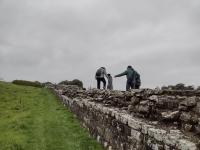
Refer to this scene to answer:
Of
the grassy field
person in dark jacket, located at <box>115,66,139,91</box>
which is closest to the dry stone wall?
the grassy field

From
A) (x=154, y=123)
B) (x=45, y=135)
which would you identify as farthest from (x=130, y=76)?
(x=154, y=123)

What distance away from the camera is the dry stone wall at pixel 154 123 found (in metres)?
7.67

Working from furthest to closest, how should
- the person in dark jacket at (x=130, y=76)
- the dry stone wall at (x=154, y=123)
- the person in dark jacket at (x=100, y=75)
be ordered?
the person in dark jacket at (x=100, y=75), the person in dark jacket at (x=130, y=76), the dry stone wall at (x=154, y=123)

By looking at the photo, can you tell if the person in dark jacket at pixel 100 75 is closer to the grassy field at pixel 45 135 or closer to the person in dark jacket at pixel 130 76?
the person in dark jacket at pixel 130 76

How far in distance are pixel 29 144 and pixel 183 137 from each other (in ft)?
30.1

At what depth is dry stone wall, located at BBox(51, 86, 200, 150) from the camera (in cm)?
767

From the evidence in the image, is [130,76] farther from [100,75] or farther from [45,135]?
[45,135]

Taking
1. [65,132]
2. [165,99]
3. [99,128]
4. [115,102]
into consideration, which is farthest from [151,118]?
[65,132]

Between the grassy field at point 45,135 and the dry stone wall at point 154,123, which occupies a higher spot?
the dry stone wall at point 154,123

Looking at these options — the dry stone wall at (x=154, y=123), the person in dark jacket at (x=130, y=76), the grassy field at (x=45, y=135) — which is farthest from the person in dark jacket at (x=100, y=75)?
the dry stone wall at (x=154, y=123)

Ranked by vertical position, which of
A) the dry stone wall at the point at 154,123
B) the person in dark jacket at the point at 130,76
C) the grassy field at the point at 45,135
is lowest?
the grassy field at the point at 45,135

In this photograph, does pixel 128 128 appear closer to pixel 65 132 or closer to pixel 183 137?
pixel 183 137

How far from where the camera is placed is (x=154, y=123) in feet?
30.3

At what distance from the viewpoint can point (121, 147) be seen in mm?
11125
